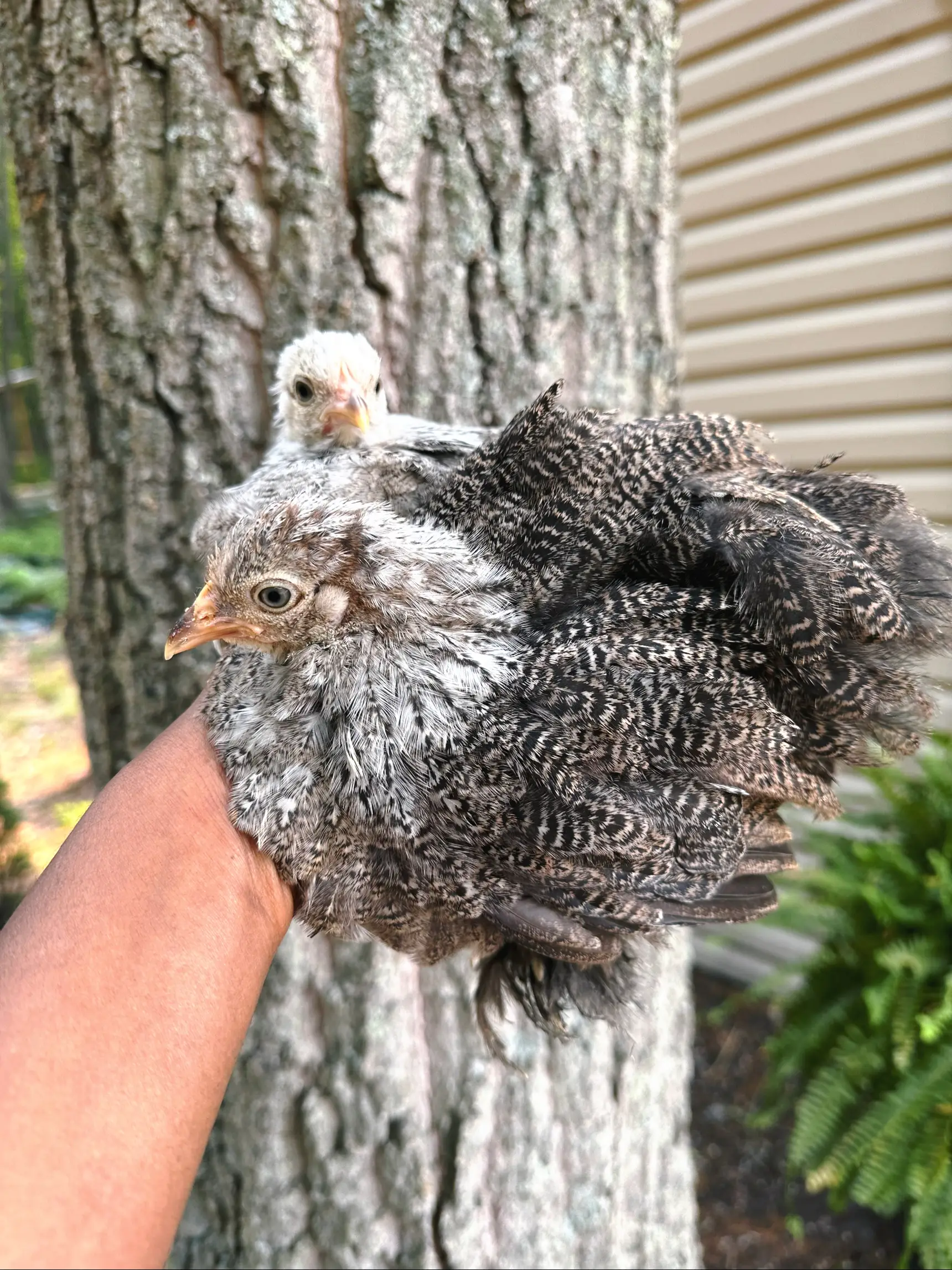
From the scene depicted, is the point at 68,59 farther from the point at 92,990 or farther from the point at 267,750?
the point at 92,990

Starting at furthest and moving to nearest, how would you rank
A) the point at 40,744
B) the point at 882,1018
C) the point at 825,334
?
the point at 40,744, the point at 825,334, the point at 882,1018

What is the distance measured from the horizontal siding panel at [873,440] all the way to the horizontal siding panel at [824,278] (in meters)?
0.52

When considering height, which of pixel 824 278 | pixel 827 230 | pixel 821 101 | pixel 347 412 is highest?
pixel 821 101

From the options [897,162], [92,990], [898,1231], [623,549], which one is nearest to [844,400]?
[897,162]

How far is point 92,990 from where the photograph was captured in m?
1.03

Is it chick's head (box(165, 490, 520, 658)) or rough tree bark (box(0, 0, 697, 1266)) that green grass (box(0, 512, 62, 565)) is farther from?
chick's head (box(165, 490, 520, 658))

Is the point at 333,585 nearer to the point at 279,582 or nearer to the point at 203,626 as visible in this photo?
the point at 279,582

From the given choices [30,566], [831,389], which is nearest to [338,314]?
[831,389]

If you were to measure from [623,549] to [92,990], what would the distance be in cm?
96

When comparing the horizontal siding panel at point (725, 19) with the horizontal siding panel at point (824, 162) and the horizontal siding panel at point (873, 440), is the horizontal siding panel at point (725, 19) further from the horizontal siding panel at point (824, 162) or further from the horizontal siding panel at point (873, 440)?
the horizontal siding panel at point (873, 440)

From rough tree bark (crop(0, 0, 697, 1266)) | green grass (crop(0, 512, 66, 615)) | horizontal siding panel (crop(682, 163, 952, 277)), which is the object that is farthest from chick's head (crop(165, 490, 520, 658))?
green grass (crop(0, 512, 66, 615))

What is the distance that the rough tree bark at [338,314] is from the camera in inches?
66.3

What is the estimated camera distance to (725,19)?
11.5 ft

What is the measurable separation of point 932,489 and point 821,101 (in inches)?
64.7
